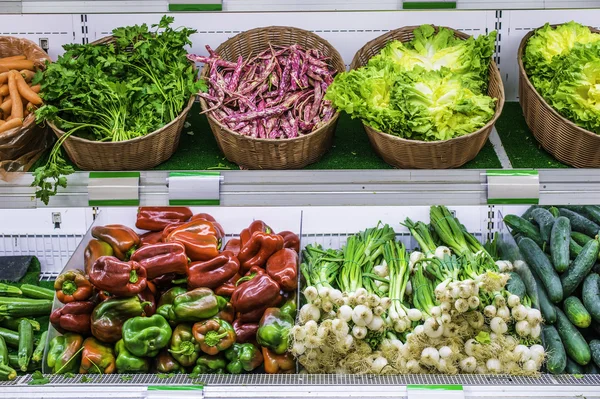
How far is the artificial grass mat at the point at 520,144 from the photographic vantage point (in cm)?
226

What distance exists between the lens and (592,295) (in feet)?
7.55

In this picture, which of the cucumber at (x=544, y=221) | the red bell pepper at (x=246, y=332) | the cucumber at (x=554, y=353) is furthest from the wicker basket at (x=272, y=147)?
the cucumber at (x=554, y=353)

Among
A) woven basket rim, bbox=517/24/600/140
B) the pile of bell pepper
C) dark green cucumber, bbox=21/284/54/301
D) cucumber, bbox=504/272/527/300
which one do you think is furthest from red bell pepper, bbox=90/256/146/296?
woven basket rim, bbox=517/24/600/140

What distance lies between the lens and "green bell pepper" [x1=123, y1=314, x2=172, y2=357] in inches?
86.1

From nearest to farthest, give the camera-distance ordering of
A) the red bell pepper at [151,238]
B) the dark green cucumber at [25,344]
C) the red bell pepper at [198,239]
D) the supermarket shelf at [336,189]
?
the supermarket shelf at [336,189], the dark green cucumber at [25,344], the red bell pepper at [198,239], the red bell pepper at [151,238]

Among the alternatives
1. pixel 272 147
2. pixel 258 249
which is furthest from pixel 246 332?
pixel 272 147

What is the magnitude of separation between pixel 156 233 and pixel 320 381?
3.24 feet

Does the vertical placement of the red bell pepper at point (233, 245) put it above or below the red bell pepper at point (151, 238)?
below

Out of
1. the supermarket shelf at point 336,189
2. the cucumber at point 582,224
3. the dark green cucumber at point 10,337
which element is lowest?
the dark green cucumber at point 10,337

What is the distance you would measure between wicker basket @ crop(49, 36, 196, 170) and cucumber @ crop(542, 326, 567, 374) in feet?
4.91

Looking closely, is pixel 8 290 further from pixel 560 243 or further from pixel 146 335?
pixel 560 243

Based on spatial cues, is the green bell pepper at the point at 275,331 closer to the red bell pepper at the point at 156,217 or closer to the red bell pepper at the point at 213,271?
the red bell pepper at the point at 213,271

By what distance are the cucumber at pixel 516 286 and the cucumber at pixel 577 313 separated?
0.53ft

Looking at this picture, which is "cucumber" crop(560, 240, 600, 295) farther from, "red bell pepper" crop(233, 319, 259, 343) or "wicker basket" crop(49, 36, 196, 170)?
"wicker basket" crop(49, 36, 196, 170)
